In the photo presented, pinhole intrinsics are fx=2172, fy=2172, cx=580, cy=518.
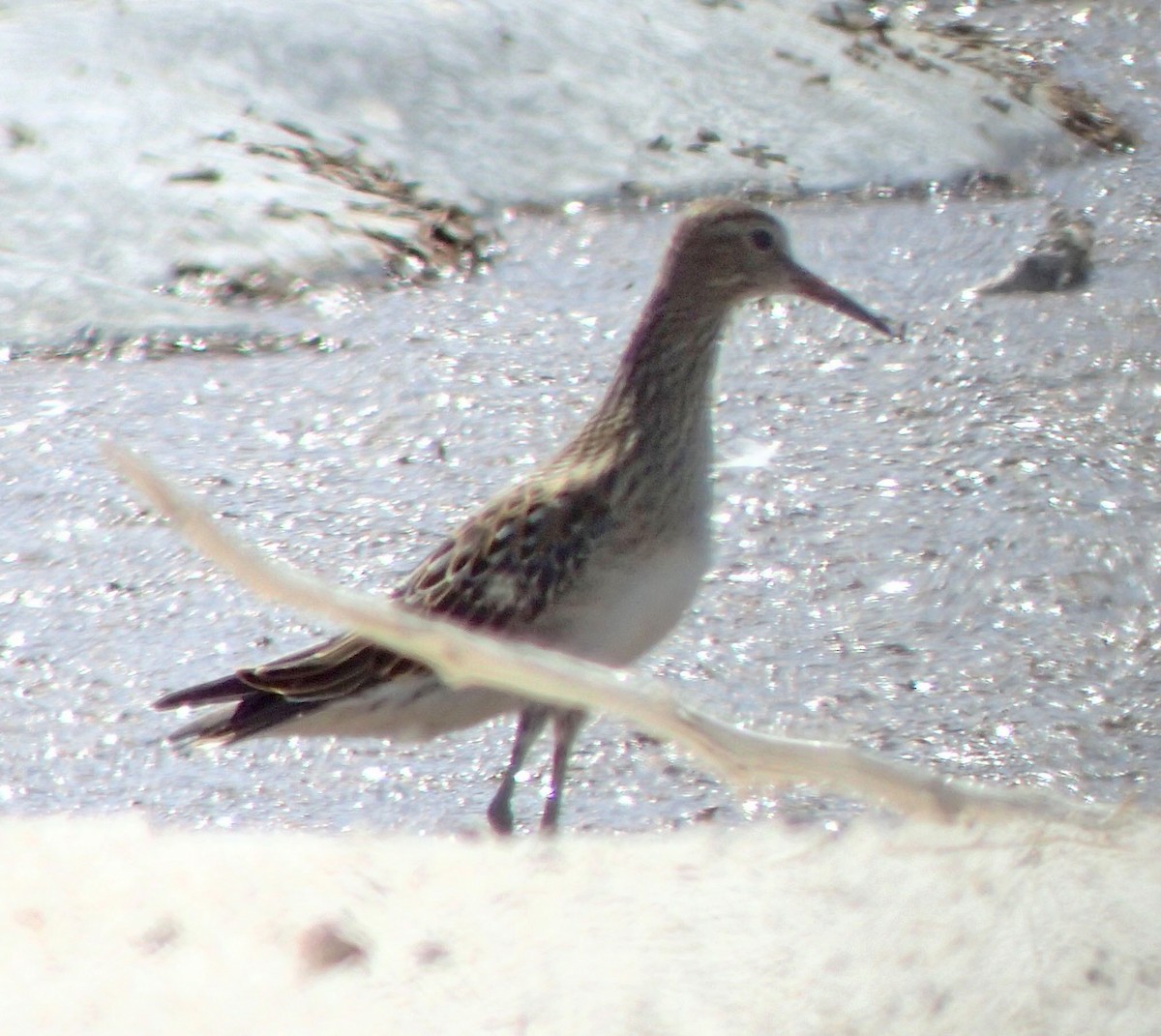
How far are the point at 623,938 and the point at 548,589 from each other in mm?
1700

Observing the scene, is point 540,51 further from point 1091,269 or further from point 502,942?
point 502,942

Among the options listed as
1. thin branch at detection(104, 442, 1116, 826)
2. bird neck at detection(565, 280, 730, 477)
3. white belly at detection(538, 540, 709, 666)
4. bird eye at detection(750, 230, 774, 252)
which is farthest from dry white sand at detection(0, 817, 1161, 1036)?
bird eye at detection(750, 230, 774, 252)

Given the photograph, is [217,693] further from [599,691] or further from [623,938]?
[599,691]

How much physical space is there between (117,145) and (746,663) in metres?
3.63

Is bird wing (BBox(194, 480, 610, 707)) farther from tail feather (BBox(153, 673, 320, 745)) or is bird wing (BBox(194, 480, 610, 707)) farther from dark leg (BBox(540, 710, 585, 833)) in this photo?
dark leg (BBox(540, 710, 585, 833))

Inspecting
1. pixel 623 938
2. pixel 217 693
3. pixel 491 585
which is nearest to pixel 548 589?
pixel 491 585

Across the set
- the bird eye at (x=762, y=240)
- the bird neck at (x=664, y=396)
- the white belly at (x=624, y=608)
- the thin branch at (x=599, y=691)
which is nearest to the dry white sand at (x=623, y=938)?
the thin branch at (x=599, y=691)

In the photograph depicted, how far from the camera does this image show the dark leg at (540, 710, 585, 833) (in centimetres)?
420

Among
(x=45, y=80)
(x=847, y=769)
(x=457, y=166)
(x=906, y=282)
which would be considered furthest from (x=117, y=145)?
(x=847, y=769)

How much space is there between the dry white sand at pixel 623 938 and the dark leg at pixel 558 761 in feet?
4.80

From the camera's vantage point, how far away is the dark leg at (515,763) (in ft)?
13.6

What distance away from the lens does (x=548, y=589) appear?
13.2ft

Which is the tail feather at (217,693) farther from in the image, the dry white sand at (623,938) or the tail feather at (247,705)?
the dry white sand at (623,938)

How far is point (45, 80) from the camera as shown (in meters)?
7.88
